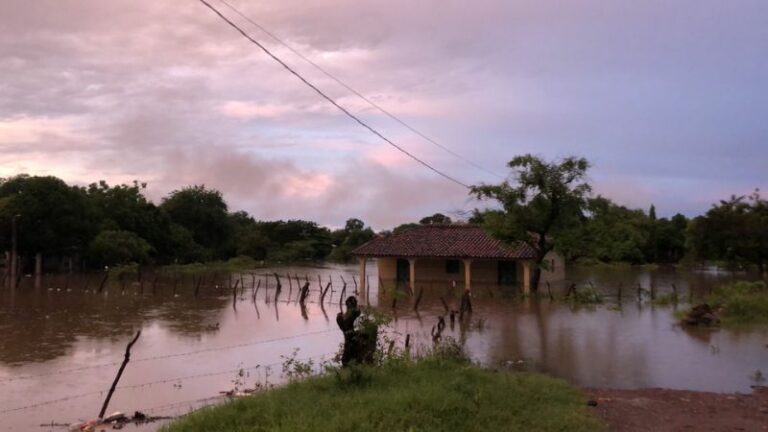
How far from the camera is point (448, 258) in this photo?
37656 millimetres

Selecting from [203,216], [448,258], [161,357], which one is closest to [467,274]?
[448,258]

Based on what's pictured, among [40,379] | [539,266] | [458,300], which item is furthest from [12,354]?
[539,266]

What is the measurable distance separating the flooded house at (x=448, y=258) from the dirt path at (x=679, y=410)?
23.7 metres

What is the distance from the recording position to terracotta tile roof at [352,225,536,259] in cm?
3584

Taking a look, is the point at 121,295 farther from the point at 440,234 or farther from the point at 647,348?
the point at 647,348

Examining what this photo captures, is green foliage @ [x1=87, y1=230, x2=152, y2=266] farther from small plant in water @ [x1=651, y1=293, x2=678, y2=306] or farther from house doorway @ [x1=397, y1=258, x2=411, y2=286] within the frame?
small plant in water @ [x1=651, y1=293, x2=678, y2=306]

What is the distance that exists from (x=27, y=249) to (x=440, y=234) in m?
28.4

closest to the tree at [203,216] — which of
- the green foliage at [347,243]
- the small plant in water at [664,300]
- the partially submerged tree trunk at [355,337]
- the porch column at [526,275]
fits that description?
the green foliage at [347,243]

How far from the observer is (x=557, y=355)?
1625cm

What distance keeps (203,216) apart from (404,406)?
68.5 metres

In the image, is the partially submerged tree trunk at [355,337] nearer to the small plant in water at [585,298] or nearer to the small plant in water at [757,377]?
the small plant in water at [757,377]

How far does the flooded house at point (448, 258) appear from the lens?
119ft

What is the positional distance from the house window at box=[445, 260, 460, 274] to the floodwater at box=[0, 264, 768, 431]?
26.5 ft

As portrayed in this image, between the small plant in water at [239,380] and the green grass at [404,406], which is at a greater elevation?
the green grass at [404,406]
